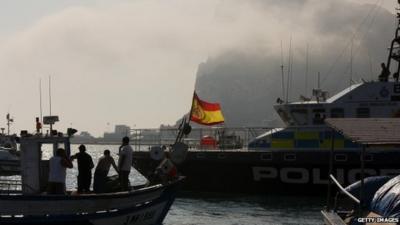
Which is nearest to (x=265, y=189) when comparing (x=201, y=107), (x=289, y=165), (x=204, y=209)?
(x=289, y=165)

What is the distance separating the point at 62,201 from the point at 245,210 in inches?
421

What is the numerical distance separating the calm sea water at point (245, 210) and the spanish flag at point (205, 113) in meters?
5.14

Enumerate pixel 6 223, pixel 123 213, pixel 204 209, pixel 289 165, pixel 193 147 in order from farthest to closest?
pixel 193 147
pixel 289 165
pixel 204 209
pixel 123 213
pixel 6 223

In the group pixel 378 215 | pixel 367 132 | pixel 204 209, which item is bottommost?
pixel 204 209

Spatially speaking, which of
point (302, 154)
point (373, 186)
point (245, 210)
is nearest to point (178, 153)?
point (245, 210)

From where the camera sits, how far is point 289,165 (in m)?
29.1

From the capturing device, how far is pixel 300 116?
3031cm

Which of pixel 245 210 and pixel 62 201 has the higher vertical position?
pixel 62 201

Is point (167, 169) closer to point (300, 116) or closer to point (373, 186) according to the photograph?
point (373, 186)

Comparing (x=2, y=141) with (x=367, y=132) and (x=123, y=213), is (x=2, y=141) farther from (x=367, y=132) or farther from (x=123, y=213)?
(x=367, y=132)

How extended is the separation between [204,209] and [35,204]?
36.3ft

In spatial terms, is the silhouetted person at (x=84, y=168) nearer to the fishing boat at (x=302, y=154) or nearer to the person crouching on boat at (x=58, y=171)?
the person crouching on boat at (x=58, y=171)

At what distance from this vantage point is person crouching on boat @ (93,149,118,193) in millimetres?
18719

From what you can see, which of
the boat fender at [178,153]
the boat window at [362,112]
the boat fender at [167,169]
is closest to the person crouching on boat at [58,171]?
the boat fender at [167,169]
